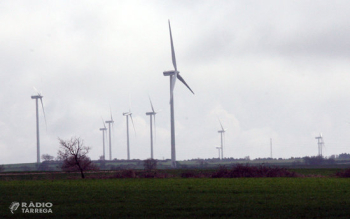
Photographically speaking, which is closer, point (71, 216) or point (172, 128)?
point (71, 216)

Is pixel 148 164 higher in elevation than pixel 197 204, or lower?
higher

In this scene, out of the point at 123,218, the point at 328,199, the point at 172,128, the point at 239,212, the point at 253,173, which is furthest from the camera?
the point at 172,128

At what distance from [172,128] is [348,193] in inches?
3921

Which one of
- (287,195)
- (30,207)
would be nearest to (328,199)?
(287,195)

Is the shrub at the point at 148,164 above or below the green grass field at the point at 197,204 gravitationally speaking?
above

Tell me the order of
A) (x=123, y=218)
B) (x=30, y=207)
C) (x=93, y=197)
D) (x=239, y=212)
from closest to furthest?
(x=123, y=218) → (x=239, y=212) → (x=30, y=207) → (x=93, y=197)

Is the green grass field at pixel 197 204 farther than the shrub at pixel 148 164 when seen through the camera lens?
No

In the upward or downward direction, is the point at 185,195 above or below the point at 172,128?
below

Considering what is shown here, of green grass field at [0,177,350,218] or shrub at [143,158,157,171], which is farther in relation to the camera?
shrub at [143,158,157,171]

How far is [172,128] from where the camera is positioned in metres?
142

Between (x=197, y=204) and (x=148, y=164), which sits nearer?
(x=197, y=204)

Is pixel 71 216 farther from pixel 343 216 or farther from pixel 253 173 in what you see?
pixel 253 173

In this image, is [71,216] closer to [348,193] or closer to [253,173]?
[348,193]

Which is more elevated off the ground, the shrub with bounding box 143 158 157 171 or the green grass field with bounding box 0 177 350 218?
the shrub with bounding box 143 158 157 171
